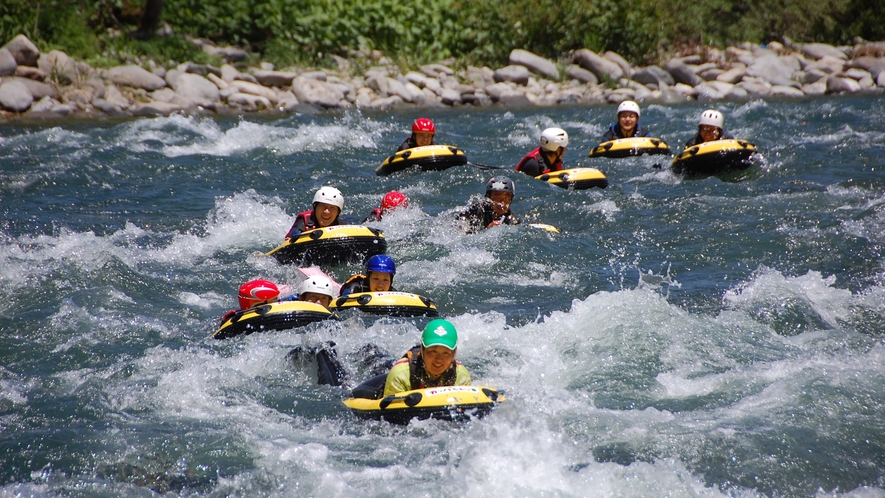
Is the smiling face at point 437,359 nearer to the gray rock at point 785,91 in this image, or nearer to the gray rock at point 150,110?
the gray rock at point 150,110

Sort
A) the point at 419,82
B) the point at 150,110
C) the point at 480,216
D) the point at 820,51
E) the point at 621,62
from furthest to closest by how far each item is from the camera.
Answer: the point at 820,51 → the point at 621,62 → the point at 419,82 → the point at 150,110 → the point at 480,216

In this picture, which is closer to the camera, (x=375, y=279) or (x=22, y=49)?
(x=375, y=279)

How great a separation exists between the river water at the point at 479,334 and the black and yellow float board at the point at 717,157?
27 centimetres

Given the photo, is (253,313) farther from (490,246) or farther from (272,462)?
(490,246)

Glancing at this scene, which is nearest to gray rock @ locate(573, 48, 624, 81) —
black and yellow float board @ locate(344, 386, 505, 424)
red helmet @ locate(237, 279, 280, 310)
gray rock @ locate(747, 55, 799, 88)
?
gray rock @ locate(747, 55, 799, 88)

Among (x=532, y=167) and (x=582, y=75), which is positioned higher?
(x=532, y=167)

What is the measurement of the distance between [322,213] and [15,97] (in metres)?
10.6

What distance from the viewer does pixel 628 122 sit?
13914mm

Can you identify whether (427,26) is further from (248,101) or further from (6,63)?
(6,63)

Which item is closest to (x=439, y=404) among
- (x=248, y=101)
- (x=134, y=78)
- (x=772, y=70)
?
(x=248, y=101)

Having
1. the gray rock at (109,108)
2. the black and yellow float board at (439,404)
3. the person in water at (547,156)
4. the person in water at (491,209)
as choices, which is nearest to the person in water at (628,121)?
the person in water at (547,156)

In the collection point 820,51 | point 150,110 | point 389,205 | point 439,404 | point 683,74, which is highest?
point 820,51

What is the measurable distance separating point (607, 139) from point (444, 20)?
11517 millimetres

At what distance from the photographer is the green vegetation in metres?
20.7
